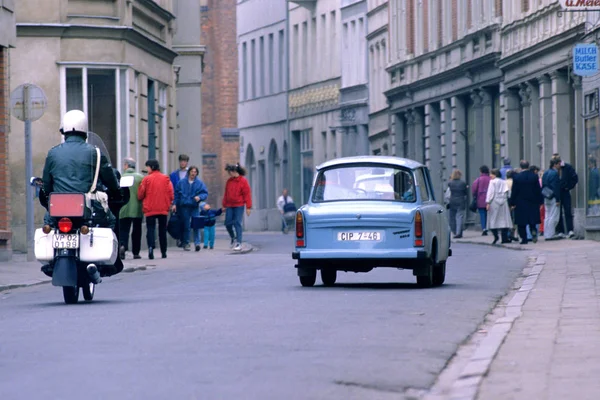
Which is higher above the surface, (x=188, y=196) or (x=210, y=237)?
(x=188, y=196)

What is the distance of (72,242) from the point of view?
1591cm

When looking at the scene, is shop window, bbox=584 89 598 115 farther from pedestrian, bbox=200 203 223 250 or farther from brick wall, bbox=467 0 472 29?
brick wall, bbox=467 0 472 29

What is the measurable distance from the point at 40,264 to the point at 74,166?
10.2 m

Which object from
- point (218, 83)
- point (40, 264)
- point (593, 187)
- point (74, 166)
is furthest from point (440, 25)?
point (74, 166)

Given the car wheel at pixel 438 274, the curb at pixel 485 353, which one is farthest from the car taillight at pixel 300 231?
the curb at pixel 485 353

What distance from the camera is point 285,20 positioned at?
262 feet

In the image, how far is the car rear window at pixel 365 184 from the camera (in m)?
19.3

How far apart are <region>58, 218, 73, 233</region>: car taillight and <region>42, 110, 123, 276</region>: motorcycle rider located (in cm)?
25

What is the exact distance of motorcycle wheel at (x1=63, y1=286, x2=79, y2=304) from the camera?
16150 mm

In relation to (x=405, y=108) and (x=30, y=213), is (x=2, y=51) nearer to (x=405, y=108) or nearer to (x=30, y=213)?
(x=30, y=213)

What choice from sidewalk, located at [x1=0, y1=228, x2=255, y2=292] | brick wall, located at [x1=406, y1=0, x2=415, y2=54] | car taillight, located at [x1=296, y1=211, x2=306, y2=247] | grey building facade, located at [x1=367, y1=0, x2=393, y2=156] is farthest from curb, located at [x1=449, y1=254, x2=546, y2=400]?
grey building facade, located at [x1=367, y1=0, x2=393, y2=156]

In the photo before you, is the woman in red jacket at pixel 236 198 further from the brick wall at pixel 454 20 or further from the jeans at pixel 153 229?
the brick wall at pixel 454 20

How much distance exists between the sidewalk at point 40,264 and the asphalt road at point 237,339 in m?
1.33

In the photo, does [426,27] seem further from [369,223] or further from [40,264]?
[369,223]
